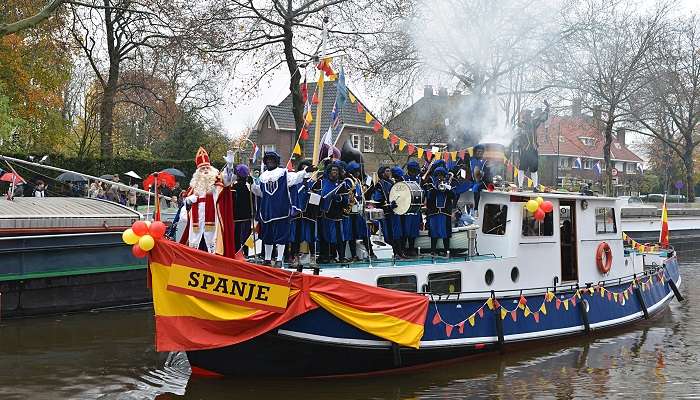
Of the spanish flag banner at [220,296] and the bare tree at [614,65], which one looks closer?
the spanish flag banner at [220,296]

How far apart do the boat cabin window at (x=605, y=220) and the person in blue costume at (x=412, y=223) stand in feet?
14.0

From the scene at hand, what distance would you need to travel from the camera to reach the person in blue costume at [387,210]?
13.8 meters

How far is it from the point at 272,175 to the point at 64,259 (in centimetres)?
772

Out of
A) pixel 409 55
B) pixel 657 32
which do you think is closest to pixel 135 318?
pixel 409 55

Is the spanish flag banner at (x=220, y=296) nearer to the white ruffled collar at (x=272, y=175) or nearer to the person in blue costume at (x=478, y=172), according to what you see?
the white ruffled collar at (x=272, y=175)

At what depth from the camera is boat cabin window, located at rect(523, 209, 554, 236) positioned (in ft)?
47.4

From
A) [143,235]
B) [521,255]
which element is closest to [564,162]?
[521,255]

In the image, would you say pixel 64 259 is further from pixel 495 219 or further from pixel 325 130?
pixel 325 130

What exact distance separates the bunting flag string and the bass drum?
199 cm

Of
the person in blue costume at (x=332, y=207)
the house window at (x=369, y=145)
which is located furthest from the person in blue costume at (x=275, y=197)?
the house window at (x=369, y=145)

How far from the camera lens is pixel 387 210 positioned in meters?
13.7

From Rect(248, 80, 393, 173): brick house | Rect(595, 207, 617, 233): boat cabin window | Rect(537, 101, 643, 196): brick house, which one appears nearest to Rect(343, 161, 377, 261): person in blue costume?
Rect(595, 207, 617, 233): boat cabin window

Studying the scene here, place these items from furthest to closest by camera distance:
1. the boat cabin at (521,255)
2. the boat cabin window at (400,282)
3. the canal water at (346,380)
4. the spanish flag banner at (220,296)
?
the boat cabin at (521,255)
the boat cabin window at (400,282)
the canal water at (346,380)
the spanish flag banner at (220,296)

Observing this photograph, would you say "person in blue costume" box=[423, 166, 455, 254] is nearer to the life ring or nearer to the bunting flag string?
the bunting flag string
